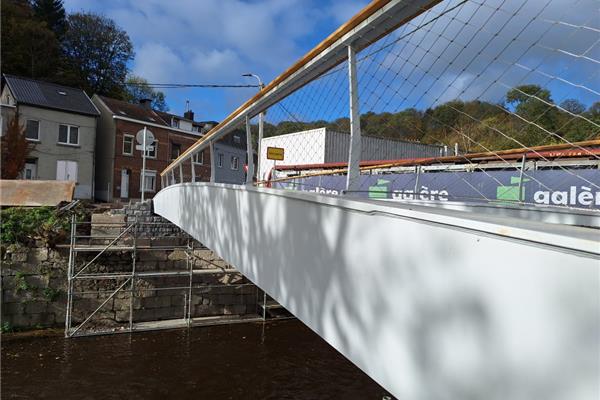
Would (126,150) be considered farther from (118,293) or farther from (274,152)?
(274,152)

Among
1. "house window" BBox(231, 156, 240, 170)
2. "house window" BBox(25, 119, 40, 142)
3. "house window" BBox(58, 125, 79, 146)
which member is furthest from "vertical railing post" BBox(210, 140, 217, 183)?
"house window" BBox(58, 125, 79, 146)

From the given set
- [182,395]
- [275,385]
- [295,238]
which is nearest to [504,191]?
[295,238]

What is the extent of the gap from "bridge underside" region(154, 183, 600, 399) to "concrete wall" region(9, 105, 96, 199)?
28.4m

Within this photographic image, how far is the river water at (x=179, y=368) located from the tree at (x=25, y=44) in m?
31.8

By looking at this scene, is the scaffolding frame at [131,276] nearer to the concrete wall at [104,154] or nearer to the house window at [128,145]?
the concrete wall at [104,154]

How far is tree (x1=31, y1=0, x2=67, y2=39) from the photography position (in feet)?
139

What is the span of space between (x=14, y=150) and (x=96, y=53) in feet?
81.6

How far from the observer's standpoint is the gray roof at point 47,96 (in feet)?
86.1

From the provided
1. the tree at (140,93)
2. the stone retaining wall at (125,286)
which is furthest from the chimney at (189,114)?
the stone retaining wall at (125,286)

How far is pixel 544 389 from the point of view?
3.44 feet

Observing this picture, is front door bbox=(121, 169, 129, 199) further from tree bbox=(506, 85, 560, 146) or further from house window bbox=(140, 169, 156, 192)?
tree bbox=(506, 85, 560, 146)

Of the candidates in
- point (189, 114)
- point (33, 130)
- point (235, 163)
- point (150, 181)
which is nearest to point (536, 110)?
point (235, 163)

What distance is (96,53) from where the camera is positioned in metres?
44.5

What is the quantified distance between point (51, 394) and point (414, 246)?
33.4 ft
